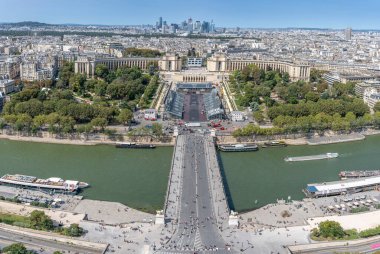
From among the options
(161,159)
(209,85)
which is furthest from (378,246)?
(209,85)

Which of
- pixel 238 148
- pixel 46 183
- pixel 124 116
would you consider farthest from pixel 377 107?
pixel 46 183

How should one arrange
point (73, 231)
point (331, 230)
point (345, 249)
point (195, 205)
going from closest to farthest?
point (345, 249)
point (73, 231)
point (331, 230)
point (195, 205)

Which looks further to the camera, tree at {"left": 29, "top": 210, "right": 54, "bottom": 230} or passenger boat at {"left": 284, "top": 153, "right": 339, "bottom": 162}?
passenger boat at {"left": 284, "top": 153, "right": 339, "bottom": 162}

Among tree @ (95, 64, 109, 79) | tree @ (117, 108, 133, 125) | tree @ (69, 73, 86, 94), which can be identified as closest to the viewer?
tree @ (117, 108, 133, 125)

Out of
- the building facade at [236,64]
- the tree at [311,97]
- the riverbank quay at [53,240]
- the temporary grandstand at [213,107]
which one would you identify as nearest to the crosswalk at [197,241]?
the riverbank quay at [53,240]

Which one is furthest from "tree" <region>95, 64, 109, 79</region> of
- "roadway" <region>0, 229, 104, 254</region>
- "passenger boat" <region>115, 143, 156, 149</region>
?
"roadway" <region>0, 229, 104, 254</region>

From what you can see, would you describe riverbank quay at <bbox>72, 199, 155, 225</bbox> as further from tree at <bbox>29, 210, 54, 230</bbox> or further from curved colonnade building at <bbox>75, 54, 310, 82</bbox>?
curved colonnade building at <bbox>75, 54, 310, 82</bbox>

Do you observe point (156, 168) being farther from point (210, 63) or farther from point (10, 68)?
point (210, 63)
